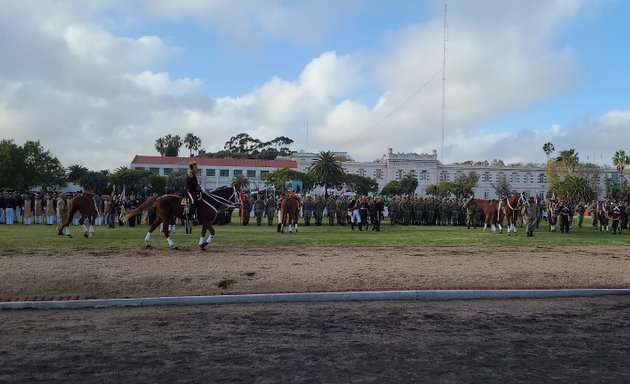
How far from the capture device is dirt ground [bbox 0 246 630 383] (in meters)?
6.23

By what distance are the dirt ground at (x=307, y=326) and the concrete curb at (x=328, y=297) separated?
0.28 metres

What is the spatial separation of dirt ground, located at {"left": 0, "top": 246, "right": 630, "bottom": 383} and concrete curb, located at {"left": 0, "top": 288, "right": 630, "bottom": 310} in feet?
0.91

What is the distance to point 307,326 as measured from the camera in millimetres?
8492

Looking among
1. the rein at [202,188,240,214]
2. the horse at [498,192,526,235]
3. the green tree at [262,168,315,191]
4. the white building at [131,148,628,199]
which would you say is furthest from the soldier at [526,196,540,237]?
the white building at [131,148,628,199]

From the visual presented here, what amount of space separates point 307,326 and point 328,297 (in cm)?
225

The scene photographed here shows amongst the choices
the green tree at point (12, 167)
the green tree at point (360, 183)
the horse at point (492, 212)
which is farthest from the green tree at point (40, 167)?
the horse at point (492, 212)

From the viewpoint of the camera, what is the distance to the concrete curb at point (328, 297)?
10008mm

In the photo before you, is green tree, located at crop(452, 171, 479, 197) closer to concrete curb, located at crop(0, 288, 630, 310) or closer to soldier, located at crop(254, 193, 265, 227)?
soldier, located at crop(254, 193, 265, 227)

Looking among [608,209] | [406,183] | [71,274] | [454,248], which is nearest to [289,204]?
[454,248]

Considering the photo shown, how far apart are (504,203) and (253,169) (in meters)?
91.8

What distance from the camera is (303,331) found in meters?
8.16

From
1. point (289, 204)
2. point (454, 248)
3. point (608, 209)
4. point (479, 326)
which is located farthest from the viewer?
point (608, 209)

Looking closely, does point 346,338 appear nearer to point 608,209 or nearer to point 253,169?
point 608,209

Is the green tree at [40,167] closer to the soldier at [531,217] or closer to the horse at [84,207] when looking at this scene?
the horse at [84,207]
